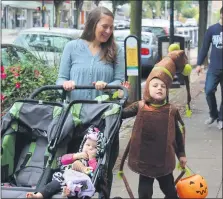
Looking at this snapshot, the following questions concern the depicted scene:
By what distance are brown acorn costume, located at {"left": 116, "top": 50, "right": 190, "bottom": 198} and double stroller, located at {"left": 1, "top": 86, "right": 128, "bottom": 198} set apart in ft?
0.69

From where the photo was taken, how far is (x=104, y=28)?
4.38 meters

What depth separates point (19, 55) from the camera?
8.59 meters

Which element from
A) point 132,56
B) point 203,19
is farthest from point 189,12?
point 132,56

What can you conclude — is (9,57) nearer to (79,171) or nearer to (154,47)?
(79,171)

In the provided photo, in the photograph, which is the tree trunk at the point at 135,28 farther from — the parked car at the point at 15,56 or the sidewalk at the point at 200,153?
the parked car at the point at 15,56

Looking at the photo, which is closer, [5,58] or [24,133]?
[24,133]

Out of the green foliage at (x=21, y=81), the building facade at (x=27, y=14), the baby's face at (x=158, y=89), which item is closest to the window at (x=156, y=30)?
the green foliage at (x=21, y=81)

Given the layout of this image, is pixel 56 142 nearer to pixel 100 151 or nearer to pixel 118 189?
pixel 100 151

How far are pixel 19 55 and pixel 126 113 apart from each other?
458 cm

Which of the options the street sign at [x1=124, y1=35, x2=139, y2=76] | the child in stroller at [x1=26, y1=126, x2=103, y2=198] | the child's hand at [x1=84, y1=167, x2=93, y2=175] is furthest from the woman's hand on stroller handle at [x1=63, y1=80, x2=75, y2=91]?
the street sign at [x1=124, y1=35, x2=139, y2=76]

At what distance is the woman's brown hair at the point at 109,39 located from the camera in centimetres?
439

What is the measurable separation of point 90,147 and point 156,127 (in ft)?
2.35

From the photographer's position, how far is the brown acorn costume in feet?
14.3

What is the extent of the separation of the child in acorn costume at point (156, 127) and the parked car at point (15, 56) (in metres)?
3.69
